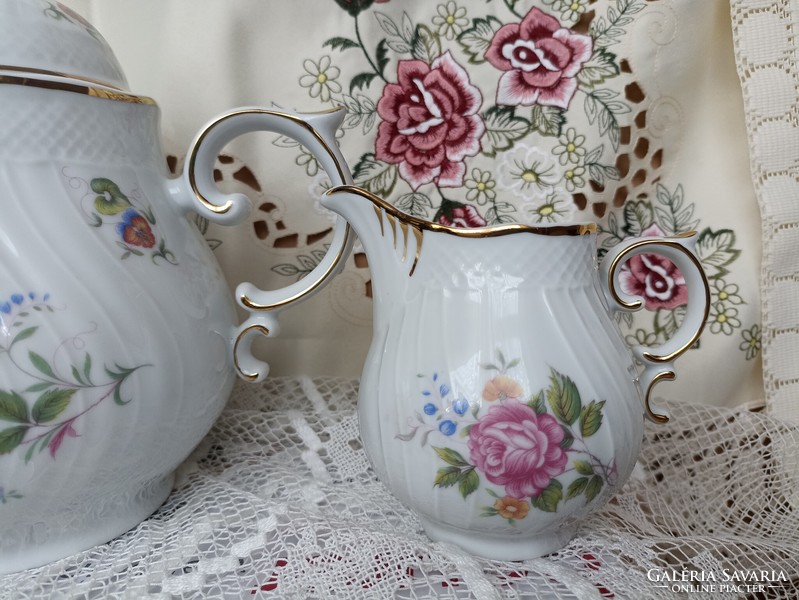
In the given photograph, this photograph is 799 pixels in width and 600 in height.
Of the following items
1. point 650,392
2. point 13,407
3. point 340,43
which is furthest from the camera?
point 340,43

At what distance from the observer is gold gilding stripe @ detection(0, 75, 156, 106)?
380 millimetres

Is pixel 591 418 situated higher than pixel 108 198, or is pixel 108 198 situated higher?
pixel 108 198

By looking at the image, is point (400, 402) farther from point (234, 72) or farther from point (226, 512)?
point (234, 72)

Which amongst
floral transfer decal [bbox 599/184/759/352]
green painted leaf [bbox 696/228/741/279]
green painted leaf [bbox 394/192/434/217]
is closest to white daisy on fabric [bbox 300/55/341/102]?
green painted leaf [bbox 394/192/434/217]

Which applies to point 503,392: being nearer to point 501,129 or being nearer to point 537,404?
point 537,404

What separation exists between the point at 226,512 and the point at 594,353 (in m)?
0.31

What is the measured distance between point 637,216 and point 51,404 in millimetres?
603

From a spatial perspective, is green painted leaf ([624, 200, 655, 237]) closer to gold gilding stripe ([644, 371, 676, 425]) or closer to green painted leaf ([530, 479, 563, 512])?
gold gilding stripe ([644, 371, 676, 425])

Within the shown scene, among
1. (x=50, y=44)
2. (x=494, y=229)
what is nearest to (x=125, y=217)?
(x=50, y=44)

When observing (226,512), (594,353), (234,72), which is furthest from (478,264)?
(234,72)

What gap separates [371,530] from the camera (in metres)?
0.46

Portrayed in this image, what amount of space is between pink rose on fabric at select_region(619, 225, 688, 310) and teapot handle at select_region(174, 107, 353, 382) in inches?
14.5

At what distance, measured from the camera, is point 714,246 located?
0.69 m

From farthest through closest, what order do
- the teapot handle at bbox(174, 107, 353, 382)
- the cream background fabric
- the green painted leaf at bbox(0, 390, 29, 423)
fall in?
the cream background fabric
the teapot handle at bbox(174, 107, 353, 382)
the green painted leaf at bbox(0, 390, 29, 423)
